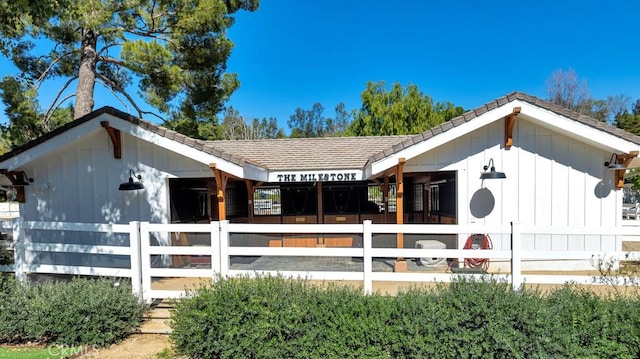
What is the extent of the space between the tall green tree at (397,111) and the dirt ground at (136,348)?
102 ft

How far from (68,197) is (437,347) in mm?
8565

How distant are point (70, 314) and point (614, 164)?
34.1 ft

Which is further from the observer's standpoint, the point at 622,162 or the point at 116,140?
the point at 116,140

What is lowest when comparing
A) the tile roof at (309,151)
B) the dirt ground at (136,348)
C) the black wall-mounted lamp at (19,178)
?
the dirt ground at (136,348)

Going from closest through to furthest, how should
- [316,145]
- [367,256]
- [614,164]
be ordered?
[367,256] → [614,164] → [316,145]

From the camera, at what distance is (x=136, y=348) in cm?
471

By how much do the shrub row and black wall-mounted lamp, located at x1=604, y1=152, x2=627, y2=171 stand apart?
9.53 metres

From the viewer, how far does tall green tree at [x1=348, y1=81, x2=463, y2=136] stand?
3403 centimetres

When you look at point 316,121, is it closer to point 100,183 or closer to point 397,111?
point 397,111

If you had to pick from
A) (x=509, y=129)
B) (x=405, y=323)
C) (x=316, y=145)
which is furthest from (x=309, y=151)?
(x=405, y=323)

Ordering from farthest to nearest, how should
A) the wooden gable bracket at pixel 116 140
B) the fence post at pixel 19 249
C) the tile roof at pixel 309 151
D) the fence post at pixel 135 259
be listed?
the tile roof at pixel 309 151 < the wooden gable bracket at pixel 116 140 < the fence post at pixel 19 249 < the fence post at pixel 135 259

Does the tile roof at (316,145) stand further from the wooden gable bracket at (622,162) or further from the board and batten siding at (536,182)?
the board and batten siding at (536,182)

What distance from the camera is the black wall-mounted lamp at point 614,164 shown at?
742cm

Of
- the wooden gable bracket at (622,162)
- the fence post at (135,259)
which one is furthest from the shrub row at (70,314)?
the wooden gable bracket at (622,162)
